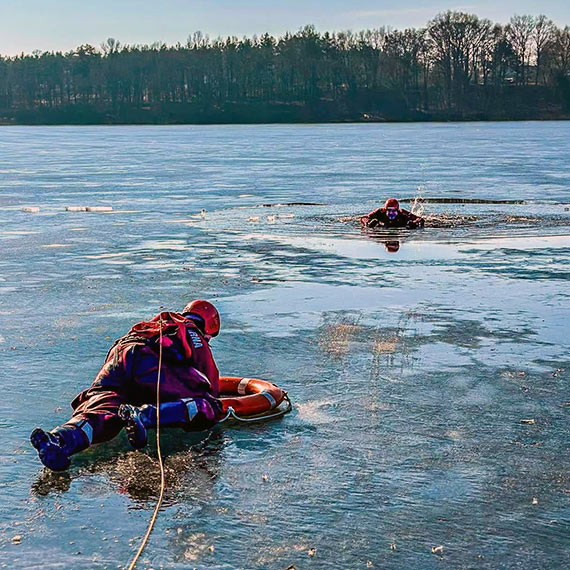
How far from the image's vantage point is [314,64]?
513 ft

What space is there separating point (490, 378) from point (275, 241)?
28.7ft

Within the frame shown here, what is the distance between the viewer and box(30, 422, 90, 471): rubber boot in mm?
5523

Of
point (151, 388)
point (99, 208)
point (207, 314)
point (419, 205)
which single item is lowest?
point (419, 205)

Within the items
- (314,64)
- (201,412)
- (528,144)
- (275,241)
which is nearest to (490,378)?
(201,412)

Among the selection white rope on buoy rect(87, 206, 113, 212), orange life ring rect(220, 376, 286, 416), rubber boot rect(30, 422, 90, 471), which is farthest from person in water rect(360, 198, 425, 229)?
rubber boot rect(30, 422, 90, 471)

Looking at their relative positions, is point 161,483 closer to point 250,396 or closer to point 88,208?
point 250,396

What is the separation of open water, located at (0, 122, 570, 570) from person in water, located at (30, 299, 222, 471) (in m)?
0.15

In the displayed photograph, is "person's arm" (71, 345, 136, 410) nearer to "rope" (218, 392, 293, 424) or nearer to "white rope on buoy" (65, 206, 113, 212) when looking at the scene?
"rope" (218, 392, 293, 424)

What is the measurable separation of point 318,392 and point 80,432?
78.9 inches

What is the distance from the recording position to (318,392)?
7.24 metres

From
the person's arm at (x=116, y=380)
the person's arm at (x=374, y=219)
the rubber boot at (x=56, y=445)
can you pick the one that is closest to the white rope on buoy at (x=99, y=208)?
the person's arm at (x=374, y=219)

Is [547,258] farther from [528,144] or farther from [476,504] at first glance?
[528,144]

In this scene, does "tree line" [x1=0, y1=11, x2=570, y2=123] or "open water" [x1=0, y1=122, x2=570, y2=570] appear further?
"tree line" [x1=0, y1=11, x2=570, y2=123]

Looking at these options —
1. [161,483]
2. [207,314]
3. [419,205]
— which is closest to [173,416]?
[161,483]
